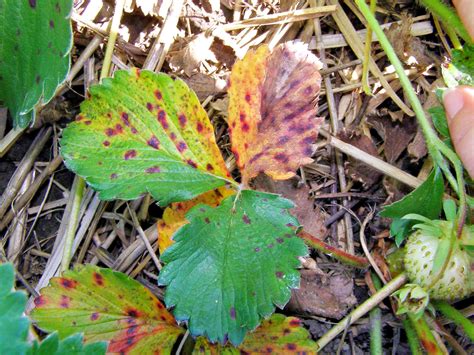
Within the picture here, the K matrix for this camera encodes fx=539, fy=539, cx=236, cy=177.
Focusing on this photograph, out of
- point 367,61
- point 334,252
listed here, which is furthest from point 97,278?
point 367,61

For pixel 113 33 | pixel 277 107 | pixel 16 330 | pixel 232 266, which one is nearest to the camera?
pixel 16 330

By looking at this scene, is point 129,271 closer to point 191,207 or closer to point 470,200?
point 191,207

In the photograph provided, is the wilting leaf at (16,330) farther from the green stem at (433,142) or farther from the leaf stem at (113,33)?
the green stem at (433,142)

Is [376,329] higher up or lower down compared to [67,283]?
lower down

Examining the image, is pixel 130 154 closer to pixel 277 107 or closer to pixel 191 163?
pixel 191 163

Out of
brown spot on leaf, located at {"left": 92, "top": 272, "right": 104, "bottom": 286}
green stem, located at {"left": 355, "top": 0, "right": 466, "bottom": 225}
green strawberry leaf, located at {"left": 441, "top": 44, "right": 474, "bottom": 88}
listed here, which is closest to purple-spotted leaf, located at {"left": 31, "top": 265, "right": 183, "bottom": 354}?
brown spot on leaf, located at {"left": 92, "top": 272, "right": 104, "bottom": 286}

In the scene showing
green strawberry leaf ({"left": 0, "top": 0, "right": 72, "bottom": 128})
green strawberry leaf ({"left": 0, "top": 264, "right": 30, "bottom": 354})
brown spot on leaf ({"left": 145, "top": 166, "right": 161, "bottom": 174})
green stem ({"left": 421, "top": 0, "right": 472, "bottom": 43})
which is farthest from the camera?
green stem ({"left": 421, "top": 0, "right": 472, "bottom": 43})

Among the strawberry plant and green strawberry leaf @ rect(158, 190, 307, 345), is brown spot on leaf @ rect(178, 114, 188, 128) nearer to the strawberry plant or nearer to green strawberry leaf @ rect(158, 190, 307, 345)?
the strawberry plant
